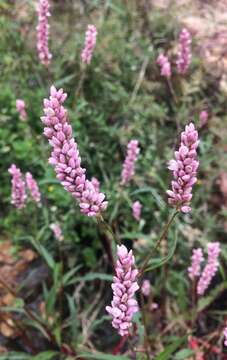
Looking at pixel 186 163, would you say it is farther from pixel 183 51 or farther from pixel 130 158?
pixel 183 51

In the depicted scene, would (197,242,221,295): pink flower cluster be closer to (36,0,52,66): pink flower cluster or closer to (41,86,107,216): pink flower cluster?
(41,86,107,216): pink flower cluster

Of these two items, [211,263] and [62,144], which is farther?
[211,263]

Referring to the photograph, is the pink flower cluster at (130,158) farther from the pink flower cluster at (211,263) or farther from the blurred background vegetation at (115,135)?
the pink flower cluster at (211,263)

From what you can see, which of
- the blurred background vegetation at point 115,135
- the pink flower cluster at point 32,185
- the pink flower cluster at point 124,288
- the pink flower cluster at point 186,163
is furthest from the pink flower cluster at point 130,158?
the pink flower cluster at point 124,288

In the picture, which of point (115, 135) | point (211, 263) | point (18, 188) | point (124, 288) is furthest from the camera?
point (115, 135)

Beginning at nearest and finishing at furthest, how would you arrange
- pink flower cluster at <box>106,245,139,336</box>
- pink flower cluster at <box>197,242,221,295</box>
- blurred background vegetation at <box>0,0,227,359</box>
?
1. pink flower cluster at <box>106,245,139,336</box>
2. pink flower cluster at <box>197,242,221,295</box>
3. blurred background vegetation at <box>0,0,227,359</box>

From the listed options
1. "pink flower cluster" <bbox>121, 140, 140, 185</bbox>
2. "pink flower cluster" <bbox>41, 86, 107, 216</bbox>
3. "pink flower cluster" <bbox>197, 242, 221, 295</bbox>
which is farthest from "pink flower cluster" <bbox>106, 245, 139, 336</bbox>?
"pink flower cluster" <bbox>121, 140, 140, 185</bbox>

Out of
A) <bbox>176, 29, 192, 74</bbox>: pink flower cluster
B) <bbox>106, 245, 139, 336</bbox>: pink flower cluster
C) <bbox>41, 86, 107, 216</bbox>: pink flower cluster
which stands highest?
<bbox>176, 29, 192, 74</bbox>: pink flower cluster

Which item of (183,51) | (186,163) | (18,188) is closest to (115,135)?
(183,51)

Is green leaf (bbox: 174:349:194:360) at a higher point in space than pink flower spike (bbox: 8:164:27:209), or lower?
lower
